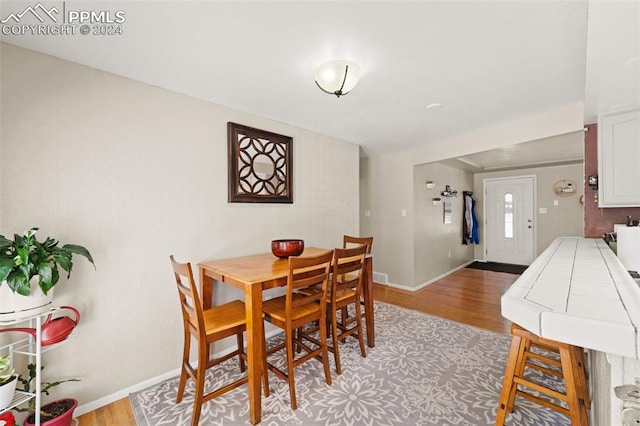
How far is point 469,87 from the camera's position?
2.08 meters

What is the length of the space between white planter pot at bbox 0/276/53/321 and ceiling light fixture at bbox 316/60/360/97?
6.32ft

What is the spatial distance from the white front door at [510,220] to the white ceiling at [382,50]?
396 cm

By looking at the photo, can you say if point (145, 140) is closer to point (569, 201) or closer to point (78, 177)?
point (78, 177)

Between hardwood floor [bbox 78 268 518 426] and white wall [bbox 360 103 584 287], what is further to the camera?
white wall [bbox 360 103 584 287]

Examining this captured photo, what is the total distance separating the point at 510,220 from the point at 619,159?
4149mm

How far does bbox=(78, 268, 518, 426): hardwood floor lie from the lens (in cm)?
167

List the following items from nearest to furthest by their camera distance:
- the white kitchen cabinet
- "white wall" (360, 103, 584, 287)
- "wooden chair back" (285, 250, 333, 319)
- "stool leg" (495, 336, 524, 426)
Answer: "stool leg" (495, 336, 524, 426) < "wooden chair back" (285, 250, 333, 319) < the white kitchen cabinet < "white wall" (360, 103, 584, 287)

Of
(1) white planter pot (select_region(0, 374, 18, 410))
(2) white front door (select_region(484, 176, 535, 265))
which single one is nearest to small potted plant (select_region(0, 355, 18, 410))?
(1) white planter pot (select_region(0, 374, 18, 410))

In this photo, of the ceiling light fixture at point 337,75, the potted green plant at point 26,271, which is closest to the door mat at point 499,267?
the ceiling light fixture at point 337,75

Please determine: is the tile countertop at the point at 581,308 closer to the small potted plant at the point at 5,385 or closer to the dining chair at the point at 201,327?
the dining chair at the point at 201,327

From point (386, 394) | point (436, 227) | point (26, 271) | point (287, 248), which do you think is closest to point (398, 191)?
point (436, 227)

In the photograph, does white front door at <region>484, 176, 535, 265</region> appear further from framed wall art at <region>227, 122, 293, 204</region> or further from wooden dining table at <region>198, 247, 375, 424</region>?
wooden dining table at <region>198, 247, 375, 424</region>

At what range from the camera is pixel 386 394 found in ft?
5.87

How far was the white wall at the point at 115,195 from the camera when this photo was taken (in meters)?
1.53
